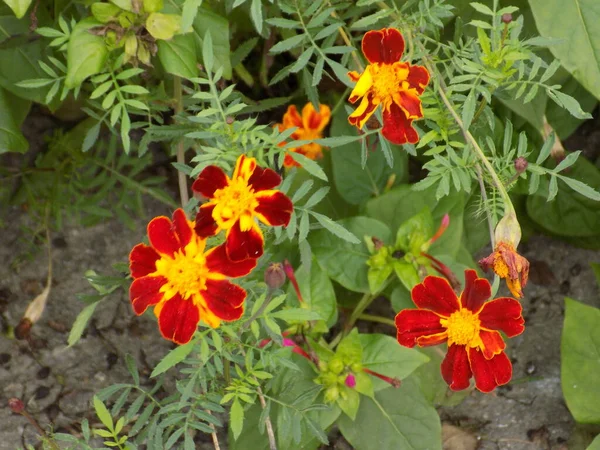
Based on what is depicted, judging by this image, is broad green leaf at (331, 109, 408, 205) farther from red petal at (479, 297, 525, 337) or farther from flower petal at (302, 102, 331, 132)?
red petal at (479, 297, 525, 337)

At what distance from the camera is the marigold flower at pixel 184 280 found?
3.35ft

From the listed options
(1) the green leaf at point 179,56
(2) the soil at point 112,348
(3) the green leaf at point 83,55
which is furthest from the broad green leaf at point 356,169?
(3) the green leaf at point 83,55

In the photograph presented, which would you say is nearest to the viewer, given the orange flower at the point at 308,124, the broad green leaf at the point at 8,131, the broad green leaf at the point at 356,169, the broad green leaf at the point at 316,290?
the broad green leaf at the point at 8,131

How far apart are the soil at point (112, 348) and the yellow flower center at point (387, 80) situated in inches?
29.7

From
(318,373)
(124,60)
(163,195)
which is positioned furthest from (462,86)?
(163,195)

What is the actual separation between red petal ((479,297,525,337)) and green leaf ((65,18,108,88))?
0.61 meters

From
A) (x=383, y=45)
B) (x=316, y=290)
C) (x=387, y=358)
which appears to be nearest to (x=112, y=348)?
(x=316, y=290)

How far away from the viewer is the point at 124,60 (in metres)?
1.14

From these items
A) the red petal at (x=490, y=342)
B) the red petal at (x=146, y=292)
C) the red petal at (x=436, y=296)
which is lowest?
the red petal at (x=490, y=342)

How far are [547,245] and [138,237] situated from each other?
2.92 ft

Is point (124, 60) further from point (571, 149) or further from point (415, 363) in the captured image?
point (571, 149)

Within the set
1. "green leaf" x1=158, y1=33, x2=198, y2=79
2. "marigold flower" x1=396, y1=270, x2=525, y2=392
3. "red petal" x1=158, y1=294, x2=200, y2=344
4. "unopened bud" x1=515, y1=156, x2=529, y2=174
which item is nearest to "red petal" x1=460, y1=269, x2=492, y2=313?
"marigold flower" x1=396, y1=270, x2=525, y2=392

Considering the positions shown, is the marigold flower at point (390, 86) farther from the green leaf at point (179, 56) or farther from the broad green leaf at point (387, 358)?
the broad green leaf at point (387, 358)

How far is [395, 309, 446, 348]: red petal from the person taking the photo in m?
1.13
